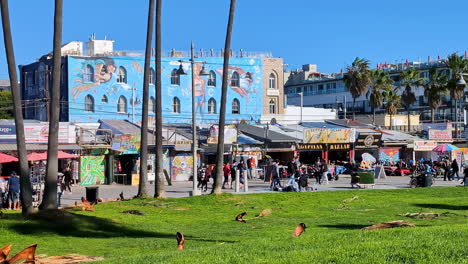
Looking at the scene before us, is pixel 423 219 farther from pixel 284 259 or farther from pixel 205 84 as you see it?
pixel 205 84

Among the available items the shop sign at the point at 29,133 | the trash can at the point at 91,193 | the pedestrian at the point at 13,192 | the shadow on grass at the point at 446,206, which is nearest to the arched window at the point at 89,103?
the shop sign at the point at 29,133

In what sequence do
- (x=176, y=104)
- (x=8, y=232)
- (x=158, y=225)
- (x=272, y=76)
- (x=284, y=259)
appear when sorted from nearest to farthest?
(x=284, y=259) → (x=8, y=232) → (x=158, y=225) → (x=176, y=104) → (x=272, y=76)

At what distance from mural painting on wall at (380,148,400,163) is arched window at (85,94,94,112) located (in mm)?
27097

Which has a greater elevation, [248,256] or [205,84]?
[205,84]

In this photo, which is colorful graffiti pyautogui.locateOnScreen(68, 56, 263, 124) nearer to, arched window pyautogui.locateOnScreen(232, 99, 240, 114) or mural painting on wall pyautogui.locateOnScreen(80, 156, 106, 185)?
arched window pyautogui.locateOnScreen(232, 99, 240, 114)

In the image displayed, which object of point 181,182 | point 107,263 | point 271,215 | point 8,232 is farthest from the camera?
point 181,182

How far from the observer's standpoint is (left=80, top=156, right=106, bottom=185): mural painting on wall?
51.4 meters

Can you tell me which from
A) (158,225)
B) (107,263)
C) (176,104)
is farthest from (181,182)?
(107,263)

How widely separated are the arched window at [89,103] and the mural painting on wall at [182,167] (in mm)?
19190

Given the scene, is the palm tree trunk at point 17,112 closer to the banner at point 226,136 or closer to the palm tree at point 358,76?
the banner at point 226,136

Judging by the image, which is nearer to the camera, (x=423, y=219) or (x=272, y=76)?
(x=423, y=219)

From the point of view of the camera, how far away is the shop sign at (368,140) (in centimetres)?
6569

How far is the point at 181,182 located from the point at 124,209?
26.1m

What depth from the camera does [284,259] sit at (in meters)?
11.5
